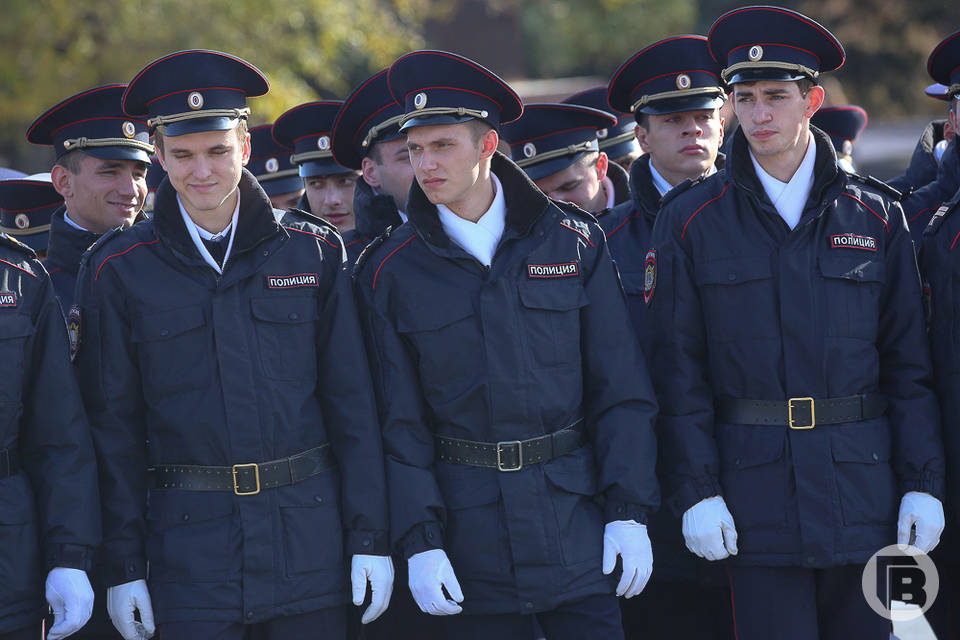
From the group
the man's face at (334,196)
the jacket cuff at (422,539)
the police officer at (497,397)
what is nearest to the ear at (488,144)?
the police officer at (497,397)

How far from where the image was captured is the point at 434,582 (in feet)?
13.2

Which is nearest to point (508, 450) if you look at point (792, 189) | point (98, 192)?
point (792, 189)

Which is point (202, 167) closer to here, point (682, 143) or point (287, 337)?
point (287, 337)

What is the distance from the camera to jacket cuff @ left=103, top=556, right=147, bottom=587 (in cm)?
400

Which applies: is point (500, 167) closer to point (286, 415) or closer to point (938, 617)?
point (286, 415)

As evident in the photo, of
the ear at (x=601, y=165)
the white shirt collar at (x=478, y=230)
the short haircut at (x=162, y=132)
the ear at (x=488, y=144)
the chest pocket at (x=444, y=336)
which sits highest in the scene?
the ear at (x=601, y=165)

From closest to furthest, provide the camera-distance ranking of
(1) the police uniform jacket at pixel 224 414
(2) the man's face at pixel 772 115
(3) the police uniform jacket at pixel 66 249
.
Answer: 1. (1) the police uniform jacket at pixel 224 414
2. (2) the man's face at pixel 772 115
3. (3) the police uniform jacket at pixel 66 249

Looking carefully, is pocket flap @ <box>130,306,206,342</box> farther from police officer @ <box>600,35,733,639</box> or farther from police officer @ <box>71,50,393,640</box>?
police officer @ <box>600,35,733,639</box>

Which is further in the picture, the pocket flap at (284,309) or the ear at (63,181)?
the ear at (63,181)

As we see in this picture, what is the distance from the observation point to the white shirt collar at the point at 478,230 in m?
4.30

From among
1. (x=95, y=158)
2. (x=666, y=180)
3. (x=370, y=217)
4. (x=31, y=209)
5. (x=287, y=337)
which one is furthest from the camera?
(x=31, y=209)

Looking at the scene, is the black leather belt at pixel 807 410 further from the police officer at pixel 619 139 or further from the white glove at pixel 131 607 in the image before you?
the police officer at pixel 619 139

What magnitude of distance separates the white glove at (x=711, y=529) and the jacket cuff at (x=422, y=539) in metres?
0.88

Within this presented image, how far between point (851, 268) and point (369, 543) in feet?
6.33
